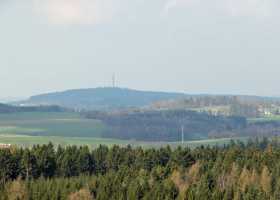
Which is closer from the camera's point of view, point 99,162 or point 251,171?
point 251,171

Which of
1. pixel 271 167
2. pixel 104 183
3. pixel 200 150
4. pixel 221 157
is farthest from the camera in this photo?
pixel 200 150

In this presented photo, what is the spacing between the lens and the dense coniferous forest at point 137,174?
85000 mm

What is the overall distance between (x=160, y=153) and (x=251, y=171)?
19196 millimetres

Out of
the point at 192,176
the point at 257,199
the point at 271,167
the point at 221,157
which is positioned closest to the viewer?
the point at 257,199

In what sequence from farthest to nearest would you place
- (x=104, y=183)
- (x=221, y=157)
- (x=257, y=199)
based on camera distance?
(x=221, y=157)
(x=104, y=183)
(x=257, y=199)

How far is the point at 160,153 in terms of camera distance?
121312mm

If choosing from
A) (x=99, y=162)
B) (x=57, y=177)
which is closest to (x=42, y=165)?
(x=57, y=177)

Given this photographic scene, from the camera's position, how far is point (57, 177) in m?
108

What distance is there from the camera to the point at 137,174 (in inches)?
3932

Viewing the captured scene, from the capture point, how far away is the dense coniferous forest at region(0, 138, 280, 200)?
85.0 m

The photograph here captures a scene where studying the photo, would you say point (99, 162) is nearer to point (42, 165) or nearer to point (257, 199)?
point (42, 165)

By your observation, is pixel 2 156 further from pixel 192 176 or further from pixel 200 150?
pixel 200 150

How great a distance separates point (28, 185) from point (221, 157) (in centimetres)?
3872

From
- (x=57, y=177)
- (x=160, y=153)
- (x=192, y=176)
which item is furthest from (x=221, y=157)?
(x=57, y=177)
